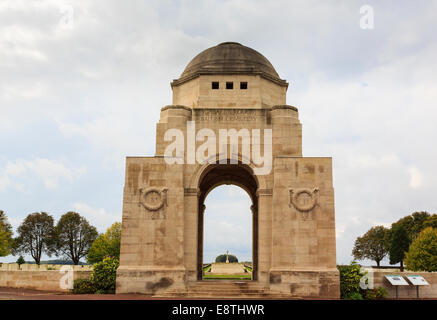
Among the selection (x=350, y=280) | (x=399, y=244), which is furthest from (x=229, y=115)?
(x=399, y=244)

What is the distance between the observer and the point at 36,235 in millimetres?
67062

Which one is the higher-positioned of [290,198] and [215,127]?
[215,127]

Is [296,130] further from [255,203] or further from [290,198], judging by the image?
[255,203]

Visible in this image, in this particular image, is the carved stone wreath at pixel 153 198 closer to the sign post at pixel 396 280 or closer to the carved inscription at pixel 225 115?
the carved inscription at pixel 225 115

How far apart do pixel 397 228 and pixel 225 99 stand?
166 ft

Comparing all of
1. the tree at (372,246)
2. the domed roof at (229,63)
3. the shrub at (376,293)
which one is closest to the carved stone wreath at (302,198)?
the shrub at (376,293)

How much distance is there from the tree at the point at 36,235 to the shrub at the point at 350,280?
179ft

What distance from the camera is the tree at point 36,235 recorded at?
65.9m

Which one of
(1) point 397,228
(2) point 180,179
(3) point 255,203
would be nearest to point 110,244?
(3) point 255,203

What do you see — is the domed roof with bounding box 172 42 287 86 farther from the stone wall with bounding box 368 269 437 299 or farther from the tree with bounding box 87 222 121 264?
the tree with bounding box 87 222 121 264

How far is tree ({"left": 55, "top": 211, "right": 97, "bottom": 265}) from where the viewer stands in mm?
67188

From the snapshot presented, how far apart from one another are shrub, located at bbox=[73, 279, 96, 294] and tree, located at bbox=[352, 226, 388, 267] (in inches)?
2572

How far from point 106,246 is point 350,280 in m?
40.9
